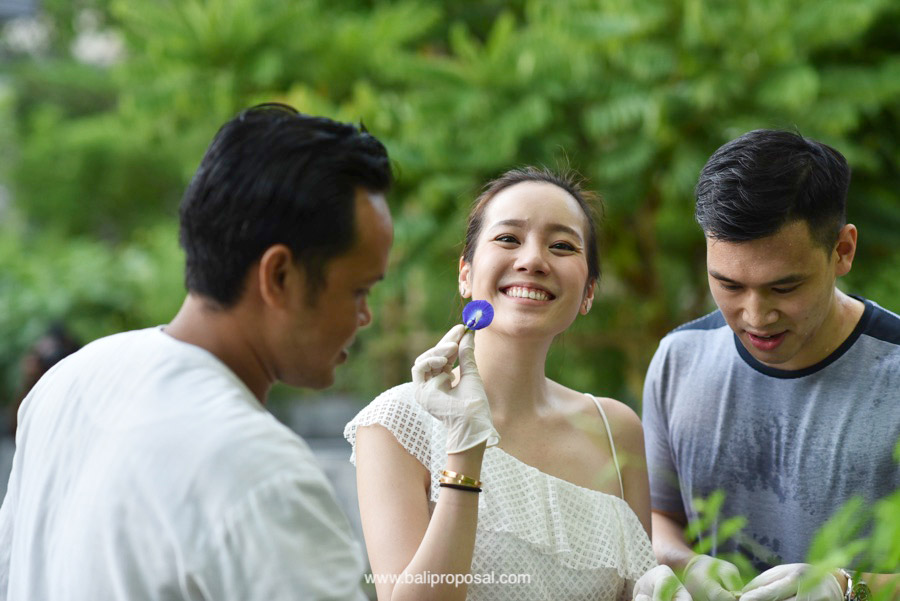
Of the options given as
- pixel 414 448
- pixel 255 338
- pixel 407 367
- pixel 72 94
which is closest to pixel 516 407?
pixel 414 448

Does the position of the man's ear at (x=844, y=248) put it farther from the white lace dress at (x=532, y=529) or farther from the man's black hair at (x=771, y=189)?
the white lace dress at (x=532, y=529)

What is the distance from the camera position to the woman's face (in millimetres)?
2104

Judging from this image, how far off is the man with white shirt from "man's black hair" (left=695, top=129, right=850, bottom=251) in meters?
0.95

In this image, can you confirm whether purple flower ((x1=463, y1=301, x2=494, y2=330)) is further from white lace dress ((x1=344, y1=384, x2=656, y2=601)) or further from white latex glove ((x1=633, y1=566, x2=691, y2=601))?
white latex glove ((x1=633, y1=566, x2=691, y2=601))

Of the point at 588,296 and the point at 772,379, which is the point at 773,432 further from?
the point at 588,296

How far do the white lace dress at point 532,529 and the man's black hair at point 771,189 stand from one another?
0.68m

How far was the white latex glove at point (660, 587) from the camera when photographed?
1.73 m

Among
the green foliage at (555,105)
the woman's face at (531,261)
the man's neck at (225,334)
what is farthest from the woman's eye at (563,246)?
the green foliage at (555,105)

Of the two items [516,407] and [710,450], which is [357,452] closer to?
[516,407]

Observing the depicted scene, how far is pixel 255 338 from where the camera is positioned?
1.38 m

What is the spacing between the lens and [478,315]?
6.43 feet

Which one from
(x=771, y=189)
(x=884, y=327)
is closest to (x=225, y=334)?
(x=771, y=189)

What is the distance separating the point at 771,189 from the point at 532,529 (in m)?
0.90

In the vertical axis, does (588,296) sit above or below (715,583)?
above
